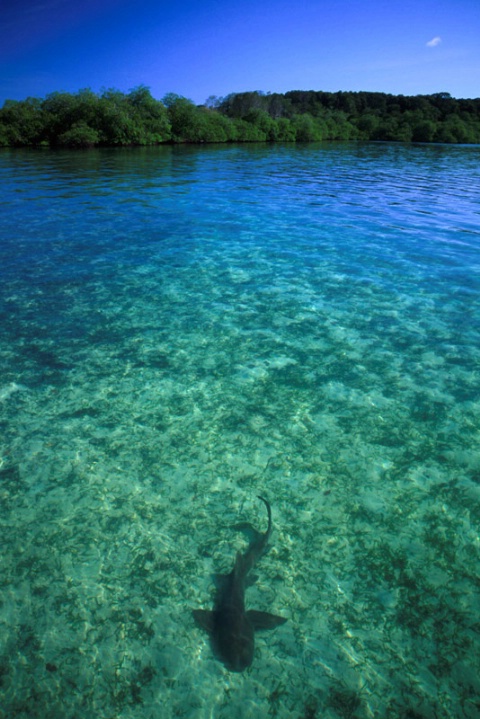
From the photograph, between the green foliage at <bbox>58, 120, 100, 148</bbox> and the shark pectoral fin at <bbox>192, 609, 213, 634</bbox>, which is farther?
the green foliage at <bbox>58, 120, 100, 148</bbox>

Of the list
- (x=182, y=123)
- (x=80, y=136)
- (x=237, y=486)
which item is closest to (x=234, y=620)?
(x=237, y=486)

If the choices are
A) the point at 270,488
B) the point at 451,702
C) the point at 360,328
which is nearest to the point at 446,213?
the point at 360,328

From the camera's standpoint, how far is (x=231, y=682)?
249cm

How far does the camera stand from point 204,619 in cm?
275

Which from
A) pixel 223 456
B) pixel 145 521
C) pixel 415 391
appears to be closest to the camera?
pixel 145 521

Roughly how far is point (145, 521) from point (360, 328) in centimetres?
513

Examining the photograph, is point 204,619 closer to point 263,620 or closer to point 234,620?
point 234,620

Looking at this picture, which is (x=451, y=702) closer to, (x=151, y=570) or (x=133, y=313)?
(x=151, y=570)

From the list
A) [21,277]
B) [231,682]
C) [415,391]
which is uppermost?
[21,277]

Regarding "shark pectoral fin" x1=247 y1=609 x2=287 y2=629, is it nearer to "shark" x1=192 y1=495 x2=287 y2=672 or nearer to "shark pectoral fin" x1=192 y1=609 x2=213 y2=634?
"shark" x1=192 y1=495 x2=287 y2=672

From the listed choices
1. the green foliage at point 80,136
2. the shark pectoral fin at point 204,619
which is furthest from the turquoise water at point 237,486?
the green foliage at point 80,136

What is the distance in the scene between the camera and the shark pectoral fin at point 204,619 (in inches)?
107

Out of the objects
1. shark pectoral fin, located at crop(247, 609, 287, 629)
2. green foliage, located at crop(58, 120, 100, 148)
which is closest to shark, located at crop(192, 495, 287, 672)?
shark pectoral fin, located at crop(247, 609, 287, 629)

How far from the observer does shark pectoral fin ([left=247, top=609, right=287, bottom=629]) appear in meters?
2.71
